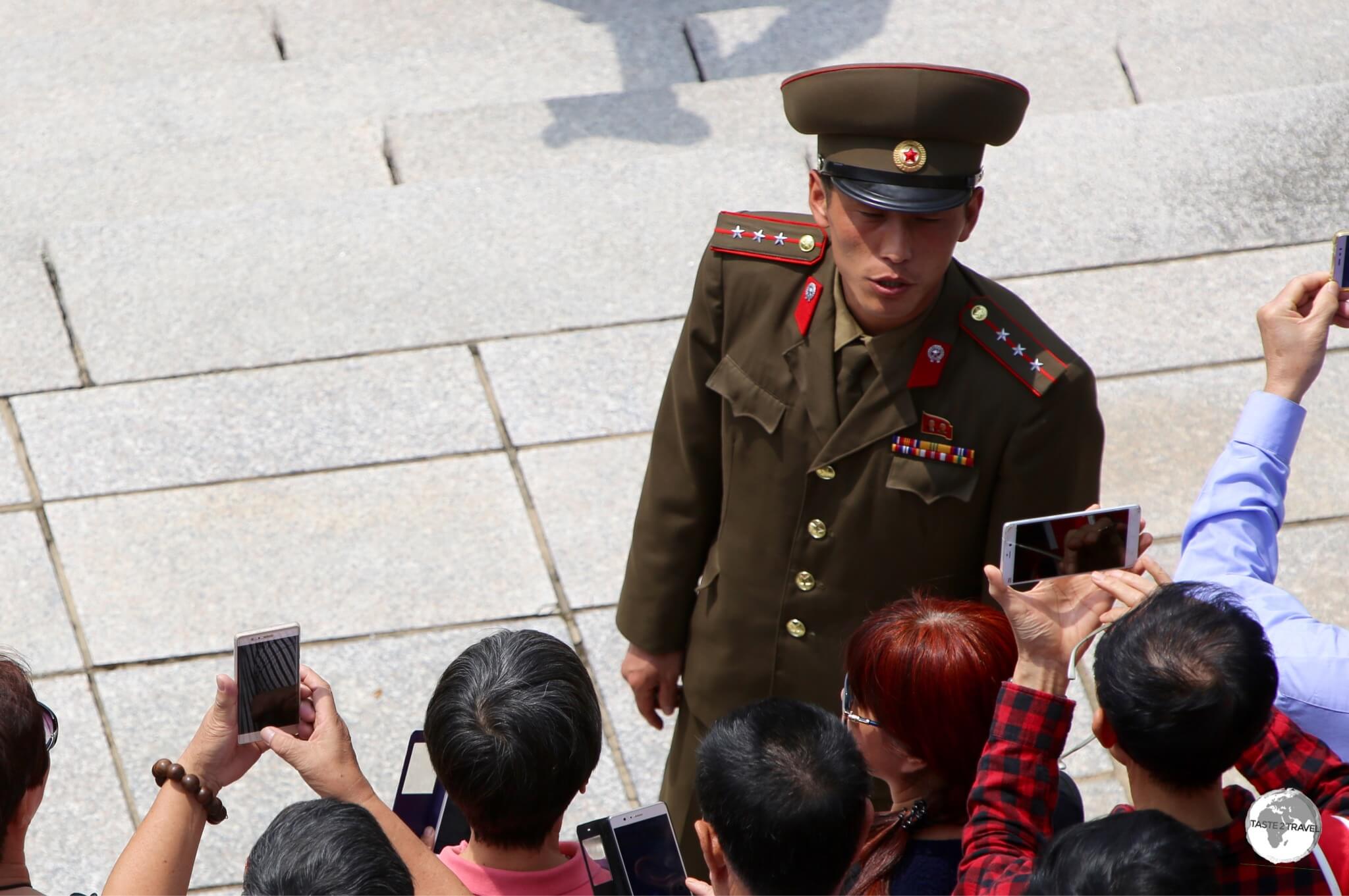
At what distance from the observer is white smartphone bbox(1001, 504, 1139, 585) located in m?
2.23

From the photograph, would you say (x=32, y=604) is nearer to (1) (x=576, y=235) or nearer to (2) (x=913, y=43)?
(1) (x=576, y=235)

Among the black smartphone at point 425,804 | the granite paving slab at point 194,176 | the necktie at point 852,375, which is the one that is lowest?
the granite paving slab at point 194,176

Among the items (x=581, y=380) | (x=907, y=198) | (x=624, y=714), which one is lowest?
(x=624, y=714)

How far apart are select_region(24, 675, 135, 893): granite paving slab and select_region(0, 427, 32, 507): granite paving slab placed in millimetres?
640

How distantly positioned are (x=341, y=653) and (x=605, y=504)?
33.3 inches

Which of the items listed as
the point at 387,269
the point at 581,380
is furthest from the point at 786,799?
the point at 387,269

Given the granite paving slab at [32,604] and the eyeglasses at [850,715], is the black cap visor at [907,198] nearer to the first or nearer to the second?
the eyeglasses at [850,715]

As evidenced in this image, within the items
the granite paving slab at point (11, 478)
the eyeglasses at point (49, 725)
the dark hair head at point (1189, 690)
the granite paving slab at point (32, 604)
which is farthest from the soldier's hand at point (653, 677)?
the granite paving slab at point (11, 478)

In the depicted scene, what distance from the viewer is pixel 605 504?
14.1 feet

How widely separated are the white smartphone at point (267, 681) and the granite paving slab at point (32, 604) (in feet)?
Result: 6.14

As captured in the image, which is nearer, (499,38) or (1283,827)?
(1283,827)

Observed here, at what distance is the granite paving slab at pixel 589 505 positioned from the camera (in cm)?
413

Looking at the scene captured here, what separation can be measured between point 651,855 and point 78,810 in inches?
76.6

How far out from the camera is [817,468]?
2732mm
